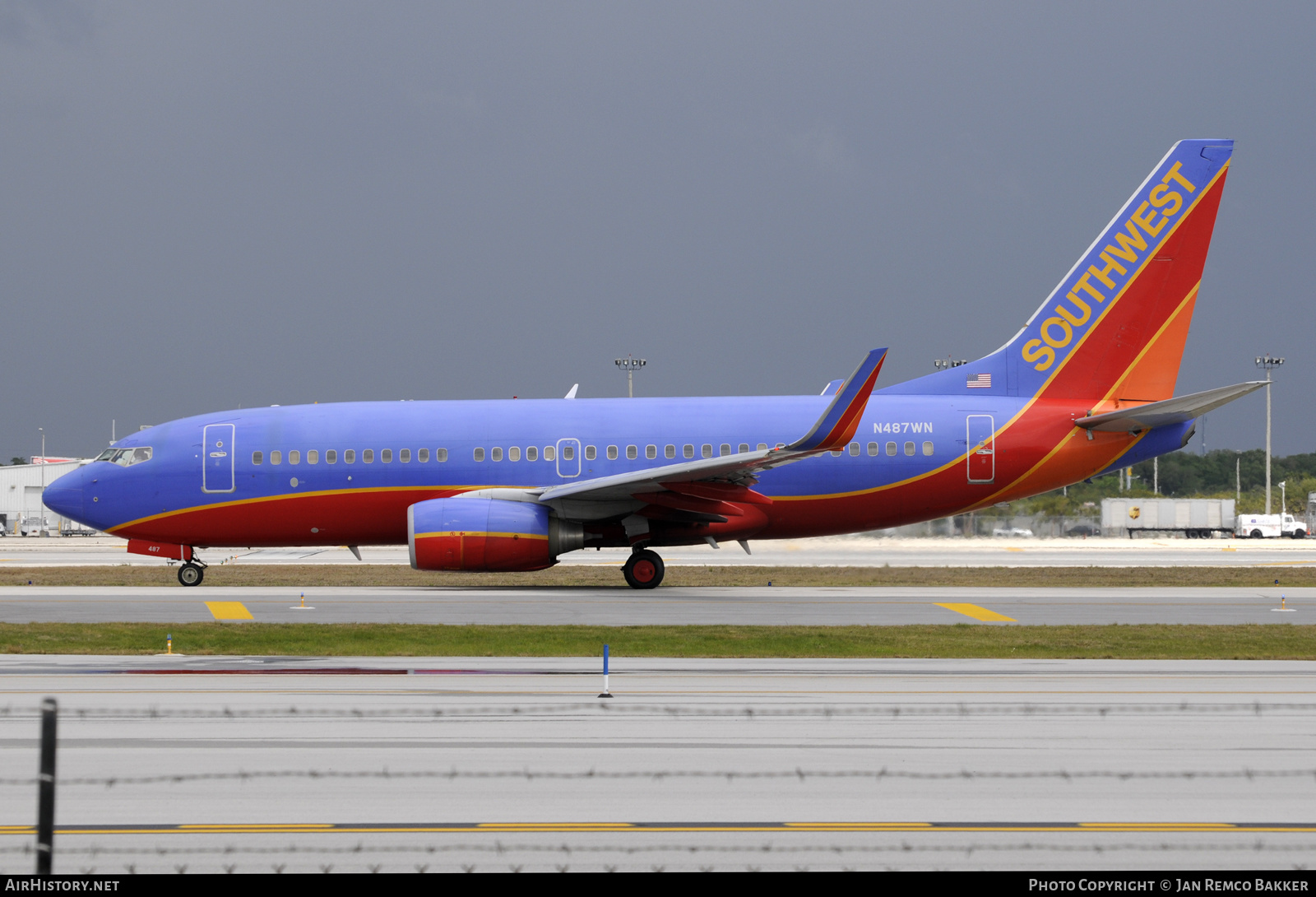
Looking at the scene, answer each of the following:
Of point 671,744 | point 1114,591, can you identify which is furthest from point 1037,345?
point 671,744

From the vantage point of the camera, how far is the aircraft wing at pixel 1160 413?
2512 centimetres

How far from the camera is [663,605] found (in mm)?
22688

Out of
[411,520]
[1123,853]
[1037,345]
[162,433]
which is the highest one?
[1037,345]

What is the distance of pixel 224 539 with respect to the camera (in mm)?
27750

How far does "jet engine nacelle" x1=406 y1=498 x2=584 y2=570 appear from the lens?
24438 mm

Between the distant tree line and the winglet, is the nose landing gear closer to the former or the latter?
the winglet

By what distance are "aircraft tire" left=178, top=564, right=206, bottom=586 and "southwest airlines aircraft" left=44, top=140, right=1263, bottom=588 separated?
0.13 feet

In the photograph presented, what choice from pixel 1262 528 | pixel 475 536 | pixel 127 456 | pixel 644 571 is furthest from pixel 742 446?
pixel 1262 528

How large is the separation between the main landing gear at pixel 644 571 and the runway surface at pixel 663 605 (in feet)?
1.03

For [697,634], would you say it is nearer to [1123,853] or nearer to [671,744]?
[671,744]

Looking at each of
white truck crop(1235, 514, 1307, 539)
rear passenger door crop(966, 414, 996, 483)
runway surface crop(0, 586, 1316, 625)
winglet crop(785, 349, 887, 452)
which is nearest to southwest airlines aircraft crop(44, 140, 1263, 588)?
rear passenger door crop(966, 414, 996, 483)

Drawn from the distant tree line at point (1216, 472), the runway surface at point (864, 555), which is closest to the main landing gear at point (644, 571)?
the runway surface at point (864, 555)

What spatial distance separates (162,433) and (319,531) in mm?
4424

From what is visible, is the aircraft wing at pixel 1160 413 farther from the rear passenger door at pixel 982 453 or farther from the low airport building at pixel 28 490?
the low airport building at pixel 28 490
